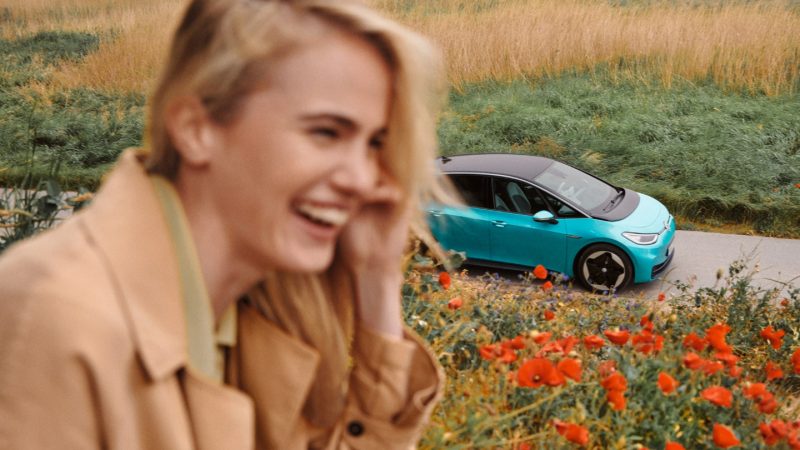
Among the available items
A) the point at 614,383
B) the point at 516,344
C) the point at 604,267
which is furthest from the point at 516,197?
the point at 614,383

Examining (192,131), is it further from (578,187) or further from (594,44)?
(594,44)

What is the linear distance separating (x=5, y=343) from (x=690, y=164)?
36.5 feet

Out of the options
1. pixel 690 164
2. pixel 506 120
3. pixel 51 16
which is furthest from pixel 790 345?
pixel 51 16

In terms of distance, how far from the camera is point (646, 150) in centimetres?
1127

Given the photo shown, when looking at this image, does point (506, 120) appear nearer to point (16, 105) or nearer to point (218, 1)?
point (16, 105)

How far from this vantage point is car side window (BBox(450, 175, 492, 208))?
7.86m

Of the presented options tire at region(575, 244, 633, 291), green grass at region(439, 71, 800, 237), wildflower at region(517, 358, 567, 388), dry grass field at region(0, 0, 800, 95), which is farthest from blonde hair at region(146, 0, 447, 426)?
dry grass field at region(0, 0, 800, 95)

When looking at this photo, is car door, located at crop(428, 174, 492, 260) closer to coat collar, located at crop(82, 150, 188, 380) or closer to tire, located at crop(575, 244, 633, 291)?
tire, located at crop(575, 244, 633, 291)

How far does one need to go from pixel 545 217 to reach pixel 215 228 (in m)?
6.61

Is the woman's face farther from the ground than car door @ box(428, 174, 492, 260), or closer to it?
farther from the ground

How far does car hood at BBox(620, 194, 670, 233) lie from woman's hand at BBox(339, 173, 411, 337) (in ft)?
21.3

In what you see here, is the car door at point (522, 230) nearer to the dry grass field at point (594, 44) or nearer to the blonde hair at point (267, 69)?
the blonde hair at point (267, 69)

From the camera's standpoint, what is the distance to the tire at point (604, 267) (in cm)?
734

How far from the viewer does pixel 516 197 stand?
7.76 meters
